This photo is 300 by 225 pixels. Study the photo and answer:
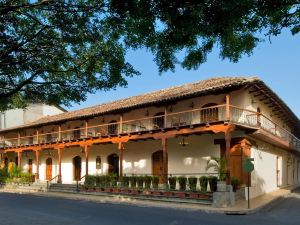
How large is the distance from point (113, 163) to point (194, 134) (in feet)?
33.8

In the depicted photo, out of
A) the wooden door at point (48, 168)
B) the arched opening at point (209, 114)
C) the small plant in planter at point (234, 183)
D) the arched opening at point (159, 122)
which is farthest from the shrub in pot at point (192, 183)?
the wooden door at point (48, 168)

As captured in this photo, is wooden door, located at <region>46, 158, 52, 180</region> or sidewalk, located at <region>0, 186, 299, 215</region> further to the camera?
wooden door, located at <region>46, 158, 52, 180</region>

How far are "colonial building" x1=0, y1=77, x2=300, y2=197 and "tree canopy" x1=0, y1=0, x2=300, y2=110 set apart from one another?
1355cm

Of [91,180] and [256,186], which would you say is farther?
[91,180]

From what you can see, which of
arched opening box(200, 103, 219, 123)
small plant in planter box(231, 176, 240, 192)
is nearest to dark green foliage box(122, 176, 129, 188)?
arched opening box(200, 103, 219, 123)

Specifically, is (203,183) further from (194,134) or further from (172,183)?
(194,134)

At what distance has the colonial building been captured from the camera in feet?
72.9

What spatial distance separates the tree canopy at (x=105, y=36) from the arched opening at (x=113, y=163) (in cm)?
2210

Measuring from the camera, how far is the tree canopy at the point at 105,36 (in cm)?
392

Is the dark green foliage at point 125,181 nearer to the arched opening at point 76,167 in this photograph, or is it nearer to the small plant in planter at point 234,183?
the small plant in planter at point 234,183

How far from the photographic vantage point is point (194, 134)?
23.1 meters

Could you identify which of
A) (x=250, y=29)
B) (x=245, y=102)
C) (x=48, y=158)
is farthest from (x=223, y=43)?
(x=48, y=158)

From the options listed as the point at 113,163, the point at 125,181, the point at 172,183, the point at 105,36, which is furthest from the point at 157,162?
the point at 105,36

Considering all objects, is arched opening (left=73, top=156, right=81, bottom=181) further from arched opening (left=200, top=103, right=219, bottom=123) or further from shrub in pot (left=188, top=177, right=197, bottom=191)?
shrub in pot (left=188, top=177, right=197, bottom=191)
